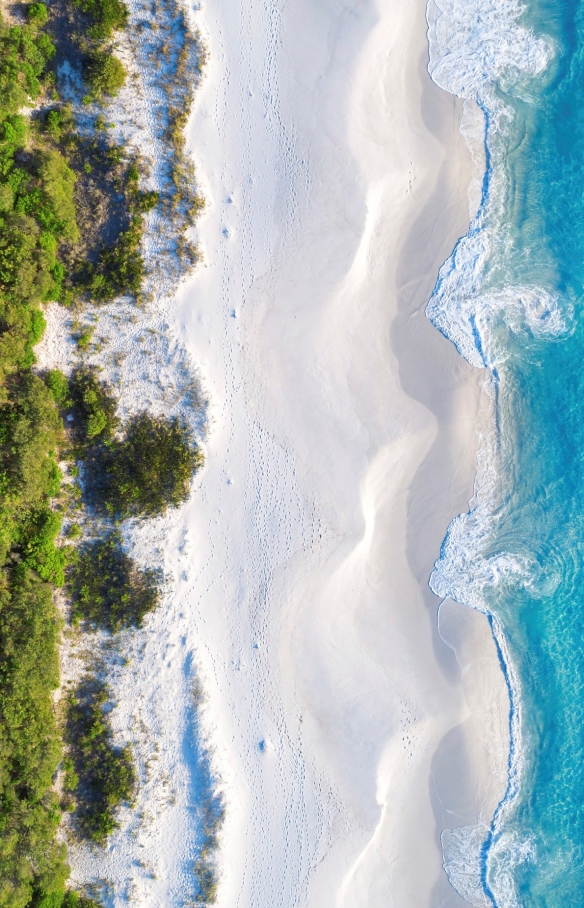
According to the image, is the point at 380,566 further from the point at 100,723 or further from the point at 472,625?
the point at 100,723

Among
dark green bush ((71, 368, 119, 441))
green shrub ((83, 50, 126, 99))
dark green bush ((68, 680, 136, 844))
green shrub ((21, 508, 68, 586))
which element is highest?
green shrub ((83, 50, 126, 99))

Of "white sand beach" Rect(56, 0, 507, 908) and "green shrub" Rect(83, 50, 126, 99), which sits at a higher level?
"green shrub" Rect(83, 50, 126, 99)

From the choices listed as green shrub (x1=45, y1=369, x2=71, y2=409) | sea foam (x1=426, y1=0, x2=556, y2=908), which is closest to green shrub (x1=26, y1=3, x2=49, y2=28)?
green shrub (x1=45, y1=369, x2=71, y2=409)

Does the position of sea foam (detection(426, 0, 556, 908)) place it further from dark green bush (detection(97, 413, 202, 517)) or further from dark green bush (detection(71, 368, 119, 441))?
dark green bush (detection(71, 368, 119, 441))

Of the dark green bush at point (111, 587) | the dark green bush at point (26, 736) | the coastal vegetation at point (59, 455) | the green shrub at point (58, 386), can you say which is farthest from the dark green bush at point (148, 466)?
the dark green bush at point (26, 736)

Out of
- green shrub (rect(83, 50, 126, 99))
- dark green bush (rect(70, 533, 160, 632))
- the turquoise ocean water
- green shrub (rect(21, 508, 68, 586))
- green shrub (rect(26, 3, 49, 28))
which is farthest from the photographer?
the turquoise ocean water

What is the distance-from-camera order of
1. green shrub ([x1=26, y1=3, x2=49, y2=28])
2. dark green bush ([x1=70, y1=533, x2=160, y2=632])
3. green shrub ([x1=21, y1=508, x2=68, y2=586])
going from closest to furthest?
green shrub ([x1=26, y1=3, x2=49, y2=28]), green shrub ([x1=21, y1=508, x2=68, y2=586]), dark green bush ([x1=70, y1=533, x2=160, y2=632])

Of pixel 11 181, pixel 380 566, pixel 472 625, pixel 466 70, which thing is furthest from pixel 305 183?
pixel 472 625

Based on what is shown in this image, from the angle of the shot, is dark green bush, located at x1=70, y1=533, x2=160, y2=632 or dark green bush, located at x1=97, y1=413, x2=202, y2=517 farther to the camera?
dark green bush, located at x1=70, y1=533, x2=160, y2=632
